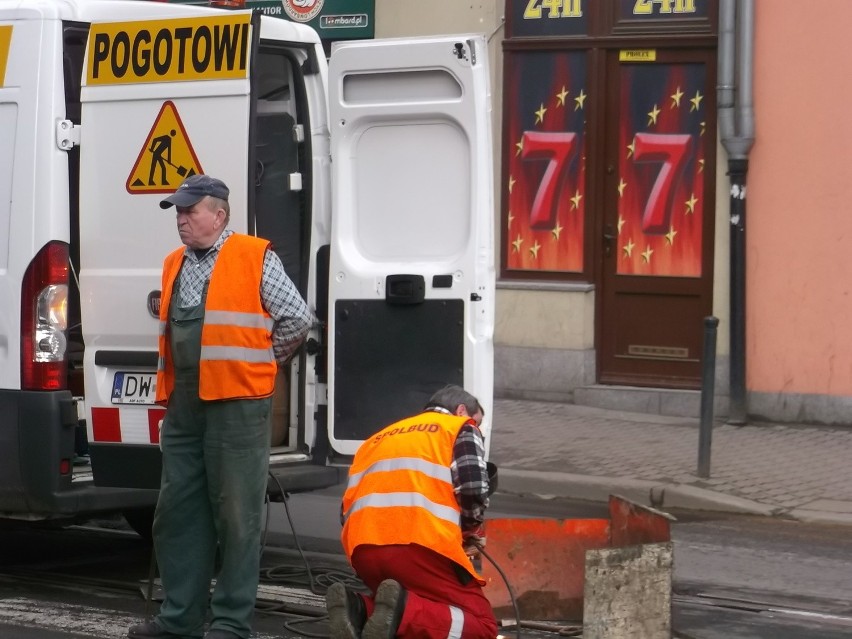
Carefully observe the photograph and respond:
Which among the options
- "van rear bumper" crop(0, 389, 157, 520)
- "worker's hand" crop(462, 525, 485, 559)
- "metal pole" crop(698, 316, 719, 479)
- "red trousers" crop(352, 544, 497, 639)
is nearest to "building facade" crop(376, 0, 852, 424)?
"metal pole" crop(698, 316, 719, 479)

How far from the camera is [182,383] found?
5969 millimetres

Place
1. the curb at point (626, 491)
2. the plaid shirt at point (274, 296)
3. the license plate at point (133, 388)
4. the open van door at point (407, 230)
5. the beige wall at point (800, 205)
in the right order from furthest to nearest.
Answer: the beige wall at point (800, 205), the curb at point (626, 491), the open van door at point (407, 230), the license plate at point (133, 388), the plaid shirt at point (274, 296)

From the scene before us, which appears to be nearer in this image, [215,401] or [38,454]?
[215,401]

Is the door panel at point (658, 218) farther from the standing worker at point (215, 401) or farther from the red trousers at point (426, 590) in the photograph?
the red trousers at point (426, 590)

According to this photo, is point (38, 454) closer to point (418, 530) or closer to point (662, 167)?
A: point (418, 530)

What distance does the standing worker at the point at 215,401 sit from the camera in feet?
19.3

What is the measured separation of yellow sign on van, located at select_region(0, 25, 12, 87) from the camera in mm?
6797

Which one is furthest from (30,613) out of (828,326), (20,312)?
(828,326)

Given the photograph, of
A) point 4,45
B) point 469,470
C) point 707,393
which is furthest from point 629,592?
point 707,393

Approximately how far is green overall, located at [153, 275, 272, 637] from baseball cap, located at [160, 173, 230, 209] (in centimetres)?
34

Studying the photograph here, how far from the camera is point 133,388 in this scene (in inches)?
268

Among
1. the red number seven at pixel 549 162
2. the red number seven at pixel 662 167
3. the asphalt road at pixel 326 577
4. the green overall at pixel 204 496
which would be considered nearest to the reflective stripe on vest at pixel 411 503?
the green overall at pixel 204 496

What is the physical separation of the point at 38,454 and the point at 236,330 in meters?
1.27

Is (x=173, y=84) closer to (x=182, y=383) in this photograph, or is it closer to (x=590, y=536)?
(x=182, y=383)
